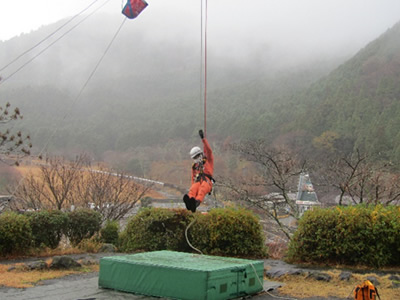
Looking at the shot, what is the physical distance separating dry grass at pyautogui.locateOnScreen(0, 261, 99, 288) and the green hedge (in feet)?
15.1

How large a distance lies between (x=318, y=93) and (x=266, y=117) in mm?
7089

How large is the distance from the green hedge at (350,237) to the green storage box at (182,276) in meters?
2.53

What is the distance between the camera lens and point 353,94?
127 ft

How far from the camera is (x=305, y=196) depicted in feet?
63.3

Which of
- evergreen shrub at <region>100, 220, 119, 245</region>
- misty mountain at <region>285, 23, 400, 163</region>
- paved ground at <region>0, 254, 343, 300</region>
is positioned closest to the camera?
paved ground at <region>0, 254, 343, 300</region>

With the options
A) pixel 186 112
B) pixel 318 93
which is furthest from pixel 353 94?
pixel 186 112

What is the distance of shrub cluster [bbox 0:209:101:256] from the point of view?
11.2 metres

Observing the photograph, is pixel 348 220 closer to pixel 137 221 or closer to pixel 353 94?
pixel 137 221

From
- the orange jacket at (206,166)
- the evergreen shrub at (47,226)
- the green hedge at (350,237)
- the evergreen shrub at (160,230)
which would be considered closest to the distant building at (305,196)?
the evergreen shrub at (160,230)

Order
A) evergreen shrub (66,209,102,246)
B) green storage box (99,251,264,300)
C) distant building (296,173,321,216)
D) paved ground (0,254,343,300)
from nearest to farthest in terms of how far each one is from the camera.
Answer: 1. green storage box (99,251,264,300)
2. paved ground (0,254,343,300)
3. evergreen shrub (66,209,102,246)
4. distant building (296,173,321,216)

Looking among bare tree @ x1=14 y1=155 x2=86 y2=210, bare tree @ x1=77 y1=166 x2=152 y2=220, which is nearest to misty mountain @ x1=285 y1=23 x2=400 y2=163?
bare tree @ x1=77 y1=166 x2=152 y2=220

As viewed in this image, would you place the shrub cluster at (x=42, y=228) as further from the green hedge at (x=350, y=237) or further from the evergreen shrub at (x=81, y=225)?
the green hedge at (x=350, y=237)

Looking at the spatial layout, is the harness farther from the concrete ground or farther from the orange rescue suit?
the concrete ground

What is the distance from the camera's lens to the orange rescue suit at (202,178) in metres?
8.30
